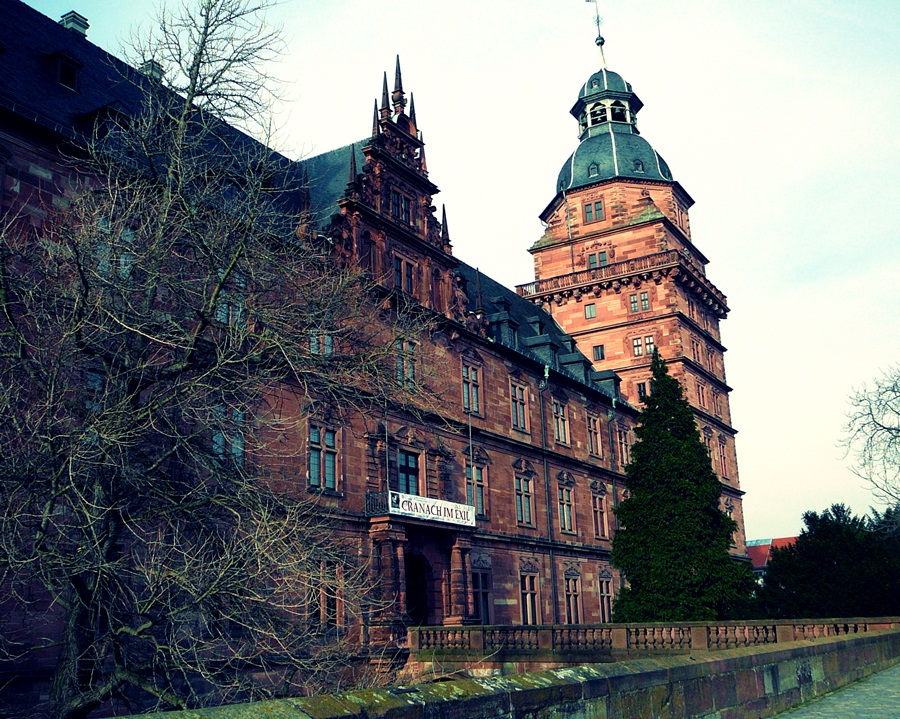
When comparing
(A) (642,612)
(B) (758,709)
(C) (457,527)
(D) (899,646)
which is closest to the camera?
(B) (758,709)

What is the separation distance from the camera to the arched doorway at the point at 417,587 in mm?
27078

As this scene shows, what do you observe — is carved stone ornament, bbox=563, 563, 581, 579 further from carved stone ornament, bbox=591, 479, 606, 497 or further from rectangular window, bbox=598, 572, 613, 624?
carved stone ornament, bbox=591, 479, 606, 497

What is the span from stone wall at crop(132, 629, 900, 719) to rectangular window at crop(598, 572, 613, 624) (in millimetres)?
26729

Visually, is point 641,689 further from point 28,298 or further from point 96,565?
point 28,298

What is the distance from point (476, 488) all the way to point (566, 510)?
304 inches

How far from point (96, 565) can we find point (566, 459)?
2925cm

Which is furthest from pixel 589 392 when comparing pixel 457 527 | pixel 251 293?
pixel 251 293

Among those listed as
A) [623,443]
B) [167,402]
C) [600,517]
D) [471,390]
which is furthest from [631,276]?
[167,402]

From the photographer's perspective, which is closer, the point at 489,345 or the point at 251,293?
the point at 251,293

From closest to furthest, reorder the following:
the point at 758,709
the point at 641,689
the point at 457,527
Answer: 1. the point at 641,689
2. the point at 758,709
3. the point at 457,527

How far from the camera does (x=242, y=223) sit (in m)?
11.7

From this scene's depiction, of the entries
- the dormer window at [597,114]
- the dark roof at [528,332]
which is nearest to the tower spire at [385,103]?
the dark roof at [528,332]

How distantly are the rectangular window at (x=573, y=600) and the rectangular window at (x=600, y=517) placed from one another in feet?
11.4

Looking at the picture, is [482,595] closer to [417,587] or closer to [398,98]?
[417,587]
